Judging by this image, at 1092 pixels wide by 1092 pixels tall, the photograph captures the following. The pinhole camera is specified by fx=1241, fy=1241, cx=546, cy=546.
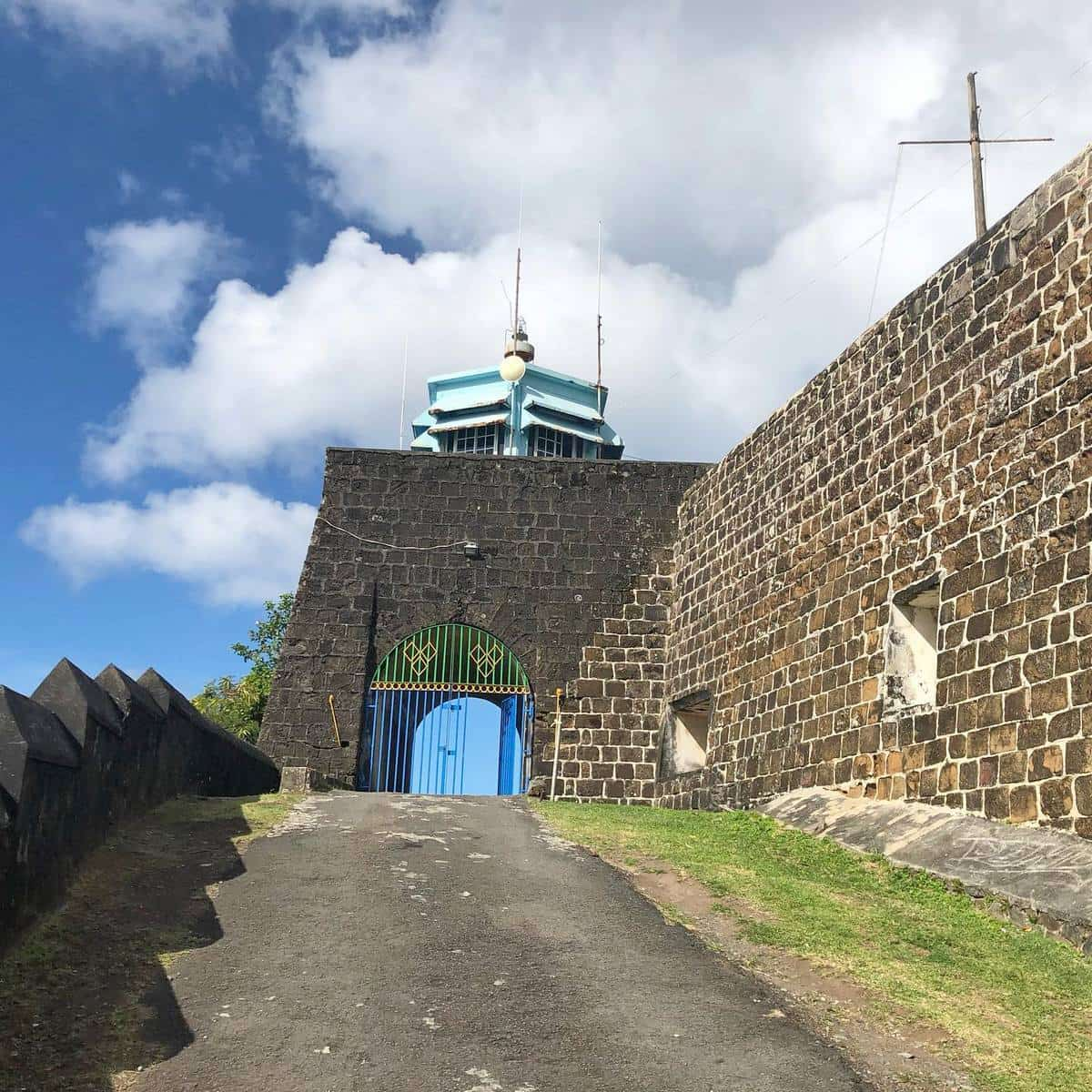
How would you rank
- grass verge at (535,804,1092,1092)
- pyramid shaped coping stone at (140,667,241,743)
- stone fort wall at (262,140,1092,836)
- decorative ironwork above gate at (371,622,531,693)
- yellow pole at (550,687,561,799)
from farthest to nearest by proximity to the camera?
decorative ironwork above gate at (371,622,531,693) < yellow pole at (550,687,561,799) < pyramid shaped coping stone at (140,667,241,743) < stone fort wall at (262,140,1092,836) < grass verge at (535,804,1092,1092)

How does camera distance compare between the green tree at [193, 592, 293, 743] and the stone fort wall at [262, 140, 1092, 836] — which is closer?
the stone fort wall at [262, 140, 1092, 836]

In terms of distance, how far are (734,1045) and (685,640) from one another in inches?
470

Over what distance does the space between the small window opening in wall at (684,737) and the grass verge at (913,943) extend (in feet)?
19.8

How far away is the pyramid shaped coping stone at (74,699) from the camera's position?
748cm

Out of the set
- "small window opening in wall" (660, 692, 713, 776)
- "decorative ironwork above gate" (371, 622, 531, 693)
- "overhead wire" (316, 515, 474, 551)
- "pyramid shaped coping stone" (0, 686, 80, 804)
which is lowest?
"pyramid shaped coping stone" (0, 686, 80, 804)

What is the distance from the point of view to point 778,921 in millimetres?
7215

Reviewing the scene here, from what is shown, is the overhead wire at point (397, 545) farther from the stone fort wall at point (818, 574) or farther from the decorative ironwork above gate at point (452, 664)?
the decorative ironwork above gate at point (452, 664)

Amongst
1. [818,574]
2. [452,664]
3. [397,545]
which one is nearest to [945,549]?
[818,574]

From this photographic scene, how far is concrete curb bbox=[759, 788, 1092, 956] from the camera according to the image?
7.36 metres

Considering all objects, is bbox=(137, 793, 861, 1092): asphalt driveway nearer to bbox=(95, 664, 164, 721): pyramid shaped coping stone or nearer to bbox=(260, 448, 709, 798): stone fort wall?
bbox=(95, 664, 164, 721): pyramid shaped coping stone

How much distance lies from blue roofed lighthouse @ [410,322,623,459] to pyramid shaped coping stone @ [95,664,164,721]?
21.2 meters

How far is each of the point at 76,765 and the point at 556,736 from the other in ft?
35.3

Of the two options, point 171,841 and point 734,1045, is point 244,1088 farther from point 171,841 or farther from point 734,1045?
point 171,841

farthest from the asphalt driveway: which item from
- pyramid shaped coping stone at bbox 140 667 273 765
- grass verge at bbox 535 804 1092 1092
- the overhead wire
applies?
the overhead wire
